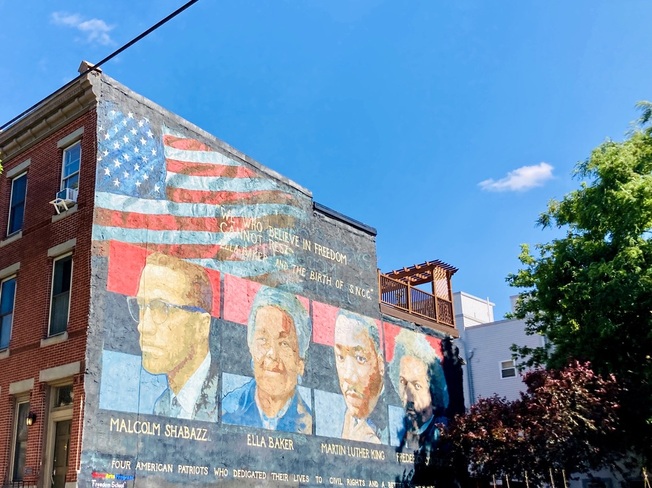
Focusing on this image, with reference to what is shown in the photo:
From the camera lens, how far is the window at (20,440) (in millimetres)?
17266

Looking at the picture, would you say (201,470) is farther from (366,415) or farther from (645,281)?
(645,281)

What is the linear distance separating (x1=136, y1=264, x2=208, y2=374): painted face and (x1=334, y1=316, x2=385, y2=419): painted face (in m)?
5.57

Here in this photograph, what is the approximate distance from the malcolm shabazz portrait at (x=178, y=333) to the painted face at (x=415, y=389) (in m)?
8.50

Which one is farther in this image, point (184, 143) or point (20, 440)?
point (184, 143)

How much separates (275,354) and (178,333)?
11.3 feet

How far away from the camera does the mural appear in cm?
1655

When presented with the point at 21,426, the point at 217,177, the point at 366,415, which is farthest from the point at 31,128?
the point at 366,415

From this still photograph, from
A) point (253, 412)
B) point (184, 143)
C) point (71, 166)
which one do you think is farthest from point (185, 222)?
point (253, 412)

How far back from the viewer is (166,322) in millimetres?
17562

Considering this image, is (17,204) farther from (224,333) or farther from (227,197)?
(224,333)

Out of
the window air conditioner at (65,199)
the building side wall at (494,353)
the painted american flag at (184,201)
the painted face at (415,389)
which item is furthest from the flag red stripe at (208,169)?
the building side wall at (494,353)

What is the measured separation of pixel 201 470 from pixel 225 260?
5.40m

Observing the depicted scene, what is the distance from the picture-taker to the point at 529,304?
29000 mm

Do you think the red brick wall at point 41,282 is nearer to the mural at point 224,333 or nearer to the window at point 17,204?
the window at point 17,204
